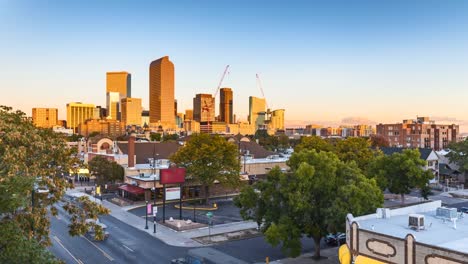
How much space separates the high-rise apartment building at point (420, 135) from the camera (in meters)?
162

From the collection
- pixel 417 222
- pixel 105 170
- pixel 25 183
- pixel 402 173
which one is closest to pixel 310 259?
pixel 417 222

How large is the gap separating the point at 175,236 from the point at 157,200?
24.3m

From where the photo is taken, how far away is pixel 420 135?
161m

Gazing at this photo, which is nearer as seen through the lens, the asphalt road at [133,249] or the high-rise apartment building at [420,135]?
the asphalt road at [133,249]

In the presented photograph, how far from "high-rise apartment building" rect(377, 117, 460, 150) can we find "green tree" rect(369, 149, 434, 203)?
353 feet

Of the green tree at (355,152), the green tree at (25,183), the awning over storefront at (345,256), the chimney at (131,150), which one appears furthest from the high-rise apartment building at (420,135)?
the green tree at (25,183)

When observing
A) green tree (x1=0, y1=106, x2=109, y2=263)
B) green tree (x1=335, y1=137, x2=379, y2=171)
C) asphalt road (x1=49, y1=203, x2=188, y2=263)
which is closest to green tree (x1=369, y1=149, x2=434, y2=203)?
green tree (x1=335, y1=137, x2=379, y2=171)

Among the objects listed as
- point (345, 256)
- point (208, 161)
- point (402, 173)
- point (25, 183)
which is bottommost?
point (345, 256)

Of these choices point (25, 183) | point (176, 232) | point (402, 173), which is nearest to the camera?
point (25, 183)

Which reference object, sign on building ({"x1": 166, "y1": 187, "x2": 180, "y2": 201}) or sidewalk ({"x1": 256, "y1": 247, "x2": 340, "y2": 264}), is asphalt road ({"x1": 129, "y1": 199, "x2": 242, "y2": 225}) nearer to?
sign on building ({"x1": 166, "y1": 187, "x2": 180, "y2": 201})

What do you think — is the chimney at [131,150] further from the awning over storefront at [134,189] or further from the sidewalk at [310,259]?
the sidewalk at [310,259]

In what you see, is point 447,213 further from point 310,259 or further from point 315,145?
point 315,145

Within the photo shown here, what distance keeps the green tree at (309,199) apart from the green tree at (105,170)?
152 ft

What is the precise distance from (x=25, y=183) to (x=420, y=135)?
165m
